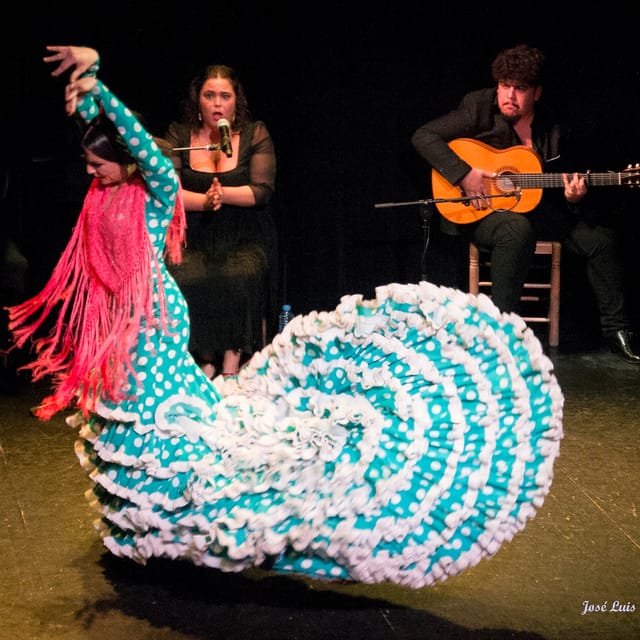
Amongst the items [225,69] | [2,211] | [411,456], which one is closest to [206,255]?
[225,69]

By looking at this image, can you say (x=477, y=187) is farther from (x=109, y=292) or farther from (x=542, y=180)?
(x=109, y=292)

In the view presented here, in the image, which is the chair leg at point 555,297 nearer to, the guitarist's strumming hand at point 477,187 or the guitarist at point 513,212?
the guitarist at point 513,212

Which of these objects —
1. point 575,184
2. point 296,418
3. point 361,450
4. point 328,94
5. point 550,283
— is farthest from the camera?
point 550,283

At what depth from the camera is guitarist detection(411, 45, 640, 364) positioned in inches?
175

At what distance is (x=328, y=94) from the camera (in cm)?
475

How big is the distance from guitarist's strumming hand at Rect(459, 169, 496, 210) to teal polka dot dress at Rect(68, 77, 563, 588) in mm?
2338

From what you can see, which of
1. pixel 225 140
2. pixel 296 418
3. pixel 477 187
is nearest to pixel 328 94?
pixel 477 187

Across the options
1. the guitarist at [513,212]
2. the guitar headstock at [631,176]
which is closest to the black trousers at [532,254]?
the guitarist at [513,212]

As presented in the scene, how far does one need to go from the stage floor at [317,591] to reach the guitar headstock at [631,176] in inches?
66.6

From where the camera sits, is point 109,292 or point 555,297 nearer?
point 109,292

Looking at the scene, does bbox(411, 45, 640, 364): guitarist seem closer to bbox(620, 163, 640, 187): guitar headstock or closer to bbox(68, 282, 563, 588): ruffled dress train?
bbox(620, 163, 640, 187): guitar headstock
